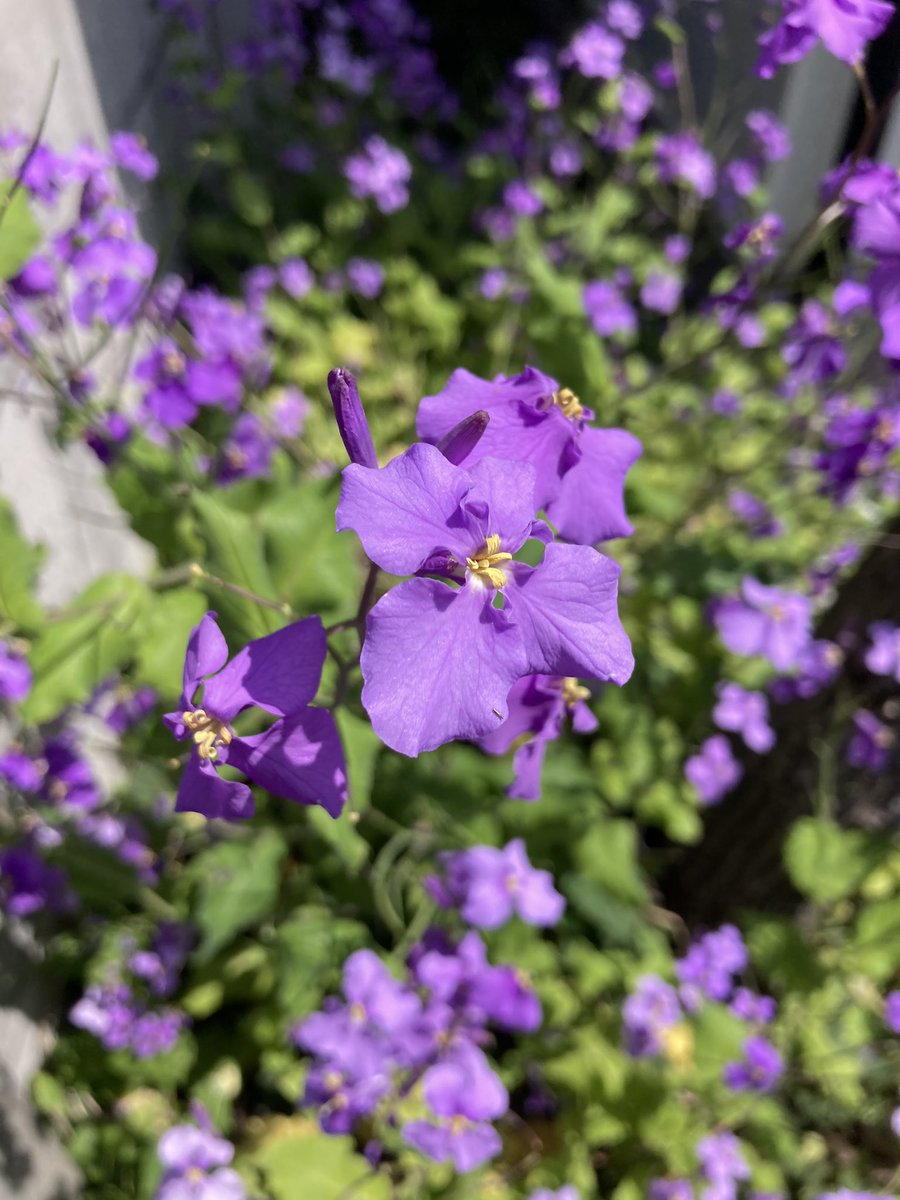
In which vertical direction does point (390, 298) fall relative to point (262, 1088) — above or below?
above

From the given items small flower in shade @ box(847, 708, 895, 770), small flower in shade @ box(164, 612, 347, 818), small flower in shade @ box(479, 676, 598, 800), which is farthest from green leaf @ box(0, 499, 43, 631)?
small flower in shade @ box(847, 708, 895, 770)

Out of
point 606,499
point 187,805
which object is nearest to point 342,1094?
point 187,805

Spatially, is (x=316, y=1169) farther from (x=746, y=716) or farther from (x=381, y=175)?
(x=381, y=175)

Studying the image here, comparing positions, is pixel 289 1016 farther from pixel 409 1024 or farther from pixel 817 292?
pixel 817 292

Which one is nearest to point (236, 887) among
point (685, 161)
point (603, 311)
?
point (603, 311)

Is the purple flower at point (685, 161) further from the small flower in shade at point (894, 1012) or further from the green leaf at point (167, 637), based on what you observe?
the small flower in shade at point (894, 1012)

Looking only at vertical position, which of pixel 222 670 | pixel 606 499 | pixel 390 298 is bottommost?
pixel 390 298
